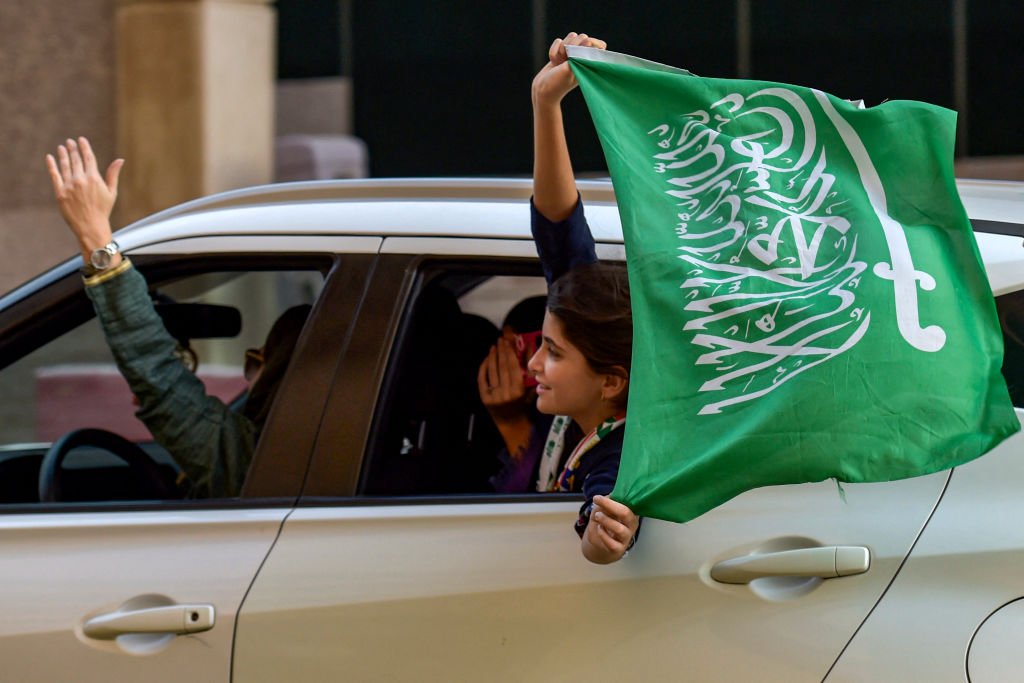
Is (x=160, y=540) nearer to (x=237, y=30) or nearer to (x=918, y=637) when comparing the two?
(x=918, y=637)

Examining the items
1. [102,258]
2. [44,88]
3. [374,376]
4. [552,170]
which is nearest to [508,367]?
[374,376]

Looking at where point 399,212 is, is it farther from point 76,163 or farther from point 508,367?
point 76,163

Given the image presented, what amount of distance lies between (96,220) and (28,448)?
1.41m

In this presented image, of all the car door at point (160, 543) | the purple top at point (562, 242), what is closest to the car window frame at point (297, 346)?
the car door at point (160, 543)

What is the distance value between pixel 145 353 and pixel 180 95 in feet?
24.0

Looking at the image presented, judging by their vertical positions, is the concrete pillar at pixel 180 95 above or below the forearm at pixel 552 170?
below

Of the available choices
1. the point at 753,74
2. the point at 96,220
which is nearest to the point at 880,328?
the point at 96,220

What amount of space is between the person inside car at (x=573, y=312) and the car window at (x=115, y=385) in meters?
0.50

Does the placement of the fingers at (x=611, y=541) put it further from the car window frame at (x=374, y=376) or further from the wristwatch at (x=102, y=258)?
the wristwatch at (x=102, y=258)

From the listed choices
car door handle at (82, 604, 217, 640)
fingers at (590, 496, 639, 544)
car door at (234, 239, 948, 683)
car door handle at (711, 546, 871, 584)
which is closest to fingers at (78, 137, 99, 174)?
car door at (234, 239, 948, 683)

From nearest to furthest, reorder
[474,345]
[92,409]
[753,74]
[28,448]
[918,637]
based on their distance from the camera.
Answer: [918,637], [474,345], [28,448], [92,409], [753,74]

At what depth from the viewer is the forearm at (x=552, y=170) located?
2539mm

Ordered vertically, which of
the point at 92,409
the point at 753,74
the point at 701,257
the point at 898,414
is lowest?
the point at 92,409

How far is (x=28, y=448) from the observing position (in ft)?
13.0
